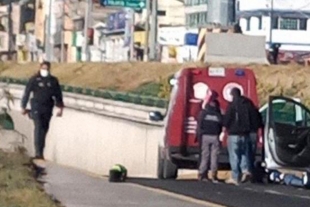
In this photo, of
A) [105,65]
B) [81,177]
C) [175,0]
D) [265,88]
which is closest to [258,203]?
[81,177]

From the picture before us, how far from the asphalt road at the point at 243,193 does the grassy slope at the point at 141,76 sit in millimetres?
7824

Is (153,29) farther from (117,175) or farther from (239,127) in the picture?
(117,175)

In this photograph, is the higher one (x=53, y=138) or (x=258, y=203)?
(x=258, y=203)

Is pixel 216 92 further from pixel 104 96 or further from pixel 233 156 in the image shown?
pixel 104 96

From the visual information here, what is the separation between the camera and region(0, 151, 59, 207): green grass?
1280 cm

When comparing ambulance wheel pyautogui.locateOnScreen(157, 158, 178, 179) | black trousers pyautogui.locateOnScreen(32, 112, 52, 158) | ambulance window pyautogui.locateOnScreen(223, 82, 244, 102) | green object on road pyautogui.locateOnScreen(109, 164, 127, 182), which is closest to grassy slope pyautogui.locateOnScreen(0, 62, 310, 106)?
black trousers pyautogui.locateOnScreen(32, 112, 52, 158)

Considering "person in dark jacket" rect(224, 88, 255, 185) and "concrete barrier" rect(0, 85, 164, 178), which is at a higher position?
"person in dark jacket" rect(224, 88, 255, 185)

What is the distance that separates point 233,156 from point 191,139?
142cm

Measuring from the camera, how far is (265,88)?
32.7m

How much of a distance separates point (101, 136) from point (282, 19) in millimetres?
55824

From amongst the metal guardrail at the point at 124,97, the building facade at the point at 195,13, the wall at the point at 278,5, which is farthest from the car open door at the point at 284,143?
the building facade at the point at 195,13

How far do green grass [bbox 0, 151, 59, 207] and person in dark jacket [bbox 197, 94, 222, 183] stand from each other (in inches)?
227

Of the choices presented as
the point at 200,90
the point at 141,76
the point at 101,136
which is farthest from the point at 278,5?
the point at 200,90

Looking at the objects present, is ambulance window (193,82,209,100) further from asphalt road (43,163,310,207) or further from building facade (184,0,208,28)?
building facade (184,0,208,28)
